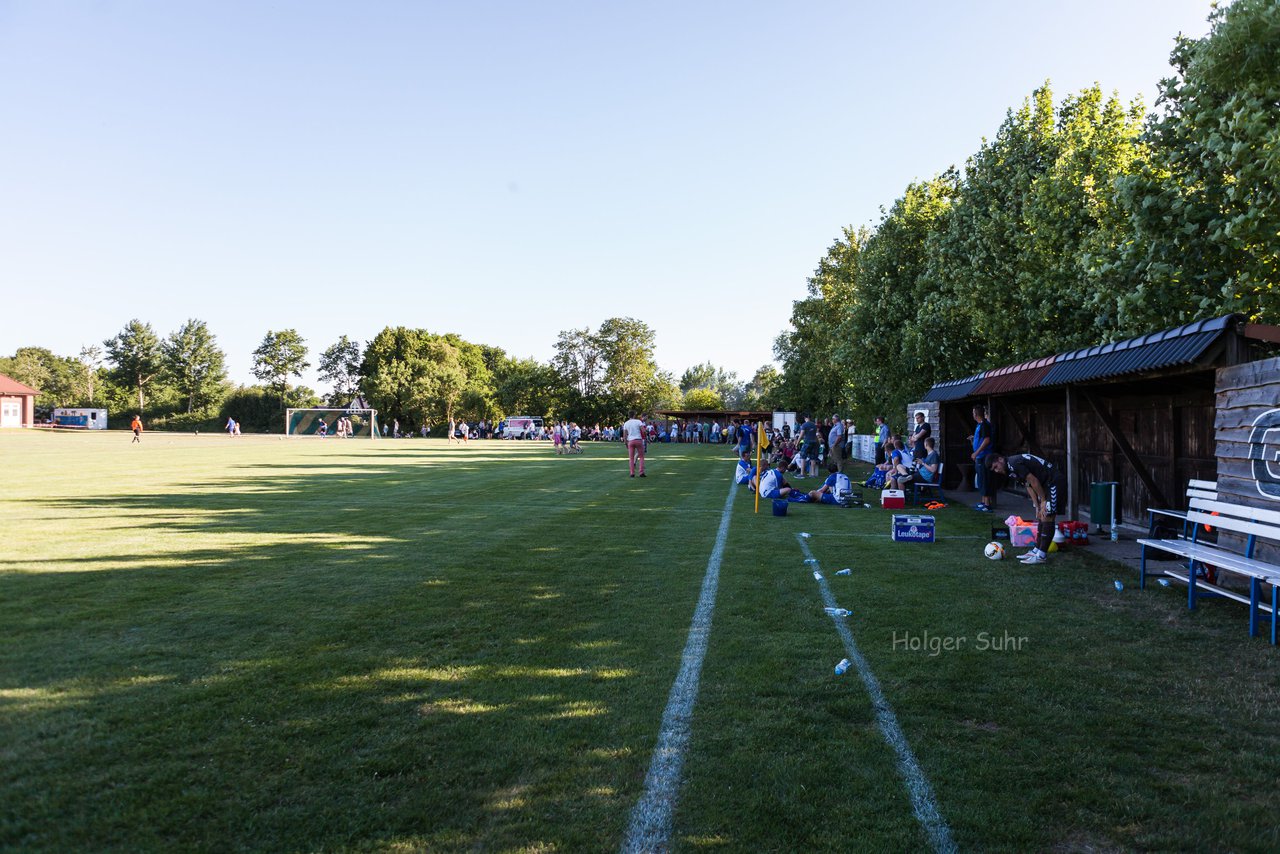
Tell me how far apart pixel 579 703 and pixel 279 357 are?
358 ft

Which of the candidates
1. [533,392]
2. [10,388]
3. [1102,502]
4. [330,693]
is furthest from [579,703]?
[10,388]

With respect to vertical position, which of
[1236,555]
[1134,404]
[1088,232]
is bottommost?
[1236,555]

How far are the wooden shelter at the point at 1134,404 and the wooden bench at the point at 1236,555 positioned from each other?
4.28ft

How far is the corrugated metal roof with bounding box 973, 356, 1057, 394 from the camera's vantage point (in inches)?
481

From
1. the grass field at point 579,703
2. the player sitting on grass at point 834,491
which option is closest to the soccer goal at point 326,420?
the player sitting on grass at point 834,491

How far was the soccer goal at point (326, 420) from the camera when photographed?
7256 cm

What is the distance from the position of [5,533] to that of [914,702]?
36.7 feet

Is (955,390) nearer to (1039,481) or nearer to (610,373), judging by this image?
(1039,481)

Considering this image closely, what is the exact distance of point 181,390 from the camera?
93062 mm

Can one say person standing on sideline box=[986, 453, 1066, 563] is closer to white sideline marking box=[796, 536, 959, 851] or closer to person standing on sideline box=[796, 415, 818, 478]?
white sideline marking box=[796, 536, 959, 851]

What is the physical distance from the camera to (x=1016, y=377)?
1334cm

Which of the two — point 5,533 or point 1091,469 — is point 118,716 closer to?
point 5,533

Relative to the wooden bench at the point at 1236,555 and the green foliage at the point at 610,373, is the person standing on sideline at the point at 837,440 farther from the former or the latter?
the green foliage at the point at 610,373

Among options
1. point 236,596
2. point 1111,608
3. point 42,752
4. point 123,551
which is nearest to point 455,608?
point 236,596
